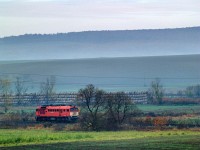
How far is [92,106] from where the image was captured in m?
61.1

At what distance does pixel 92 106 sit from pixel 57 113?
8941 millimetres

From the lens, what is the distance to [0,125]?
59.5 m

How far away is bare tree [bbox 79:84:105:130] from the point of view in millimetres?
54656

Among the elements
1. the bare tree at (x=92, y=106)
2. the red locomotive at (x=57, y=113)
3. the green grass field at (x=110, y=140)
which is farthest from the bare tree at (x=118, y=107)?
the red locomotive at (x=57, y=113)

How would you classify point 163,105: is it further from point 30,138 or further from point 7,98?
point 30,138

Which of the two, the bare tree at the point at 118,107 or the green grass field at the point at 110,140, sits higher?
the bare tree at the point at 118,107

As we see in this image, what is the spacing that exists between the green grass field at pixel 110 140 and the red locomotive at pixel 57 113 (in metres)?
18.9

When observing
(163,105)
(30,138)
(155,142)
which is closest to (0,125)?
(30,138)

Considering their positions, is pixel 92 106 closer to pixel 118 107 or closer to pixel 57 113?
pixel 118 107

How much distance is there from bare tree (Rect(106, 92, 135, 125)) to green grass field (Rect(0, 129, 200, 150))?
7.63m

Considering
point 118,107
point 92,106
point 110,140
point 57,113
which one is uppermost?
point 92,106

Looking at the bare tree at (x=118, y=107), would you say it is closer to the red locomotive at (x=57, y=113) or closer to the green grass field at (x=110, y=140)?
the green grass field at (x=110, y=140)

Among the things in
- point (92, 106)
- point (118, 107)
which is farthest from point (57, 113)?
point (118, 107)

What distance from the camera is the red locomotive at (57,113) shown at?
6819 centimetres
